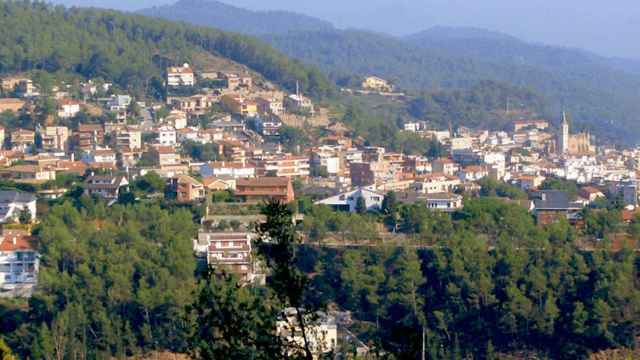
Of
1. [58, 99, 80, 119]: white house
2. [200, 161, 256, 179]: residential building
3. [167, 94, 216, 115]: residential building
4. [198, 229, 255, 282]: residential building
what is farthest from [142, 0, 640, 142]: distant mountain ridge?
[198, 229, 255, 282]: residential building

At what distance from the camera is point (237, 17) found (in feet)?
292

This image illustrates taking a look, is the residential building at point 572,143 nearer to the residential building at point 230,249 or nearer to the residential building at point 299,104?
the residential building at point 299,104

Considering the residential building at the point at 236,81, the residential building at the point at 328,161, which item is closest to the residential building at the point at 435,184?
the residential building at the point at 328,161

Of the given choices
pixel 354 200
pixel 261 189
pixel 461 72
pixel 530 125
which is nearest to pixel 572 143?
pixel 530 125

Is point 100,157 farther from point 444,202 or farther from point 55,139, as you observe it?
point 444,202

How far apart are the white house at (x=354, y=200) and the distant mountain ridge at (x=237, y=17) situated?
61.8 metres

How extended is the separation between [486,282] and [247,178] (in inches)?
319

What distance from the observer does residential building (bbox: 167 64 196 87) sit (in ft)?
106

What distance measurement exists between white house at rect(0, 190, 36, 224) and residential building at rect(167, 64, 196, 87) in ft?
36.3

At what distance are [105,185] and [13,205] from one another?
5.93ft

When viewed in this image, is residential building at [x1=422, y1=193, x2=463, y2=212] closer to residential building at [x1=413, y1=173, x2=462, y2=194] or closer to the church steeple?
residential building at [x1=413, y1=173, x2=462, y2=194]

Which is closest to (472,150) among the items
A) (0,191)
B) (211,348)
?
(0,191)

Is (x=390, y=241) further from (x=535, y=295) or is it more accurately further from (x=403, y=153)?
(x=403, y=153)

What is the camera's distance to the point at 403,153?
3019 cm
